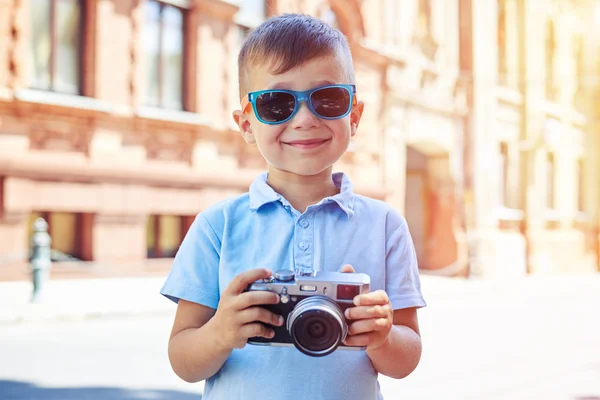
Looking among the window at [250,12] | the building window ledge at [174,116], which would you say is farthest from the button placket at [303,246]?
the window at [250,12]

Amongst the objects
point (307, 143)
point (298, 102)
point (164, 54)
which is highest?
point (164, 54)

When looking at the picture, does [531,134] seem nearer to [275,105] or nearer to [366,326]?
[275,105]

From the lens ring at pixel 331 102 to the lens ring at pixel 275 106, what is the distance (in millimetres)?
61

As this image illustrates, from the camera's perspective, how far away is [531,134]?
878 inches

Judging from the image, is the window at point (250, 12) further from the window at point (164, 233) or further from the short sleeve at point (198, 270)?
the short sleeve at point (198, 270)

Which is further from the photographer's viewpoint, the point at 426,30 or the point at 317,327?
the point at 426,30

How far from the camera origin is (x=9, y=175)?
1085 cm

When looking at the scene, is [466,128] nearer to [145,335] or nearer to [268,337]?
[145,335]

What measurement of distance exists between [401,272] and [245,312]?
49cm

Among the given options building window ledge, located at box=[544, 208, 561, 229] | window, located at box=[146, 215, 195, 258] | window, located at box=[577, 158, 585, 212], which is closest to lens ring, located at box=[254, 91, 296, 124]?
window, located at box=[146, 215, 195, 258]

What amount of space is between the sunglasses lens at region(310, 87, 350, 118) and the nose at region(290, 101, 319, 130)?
0.02m

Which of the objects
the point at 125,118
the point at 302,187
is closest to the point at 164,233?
the point at 125,118

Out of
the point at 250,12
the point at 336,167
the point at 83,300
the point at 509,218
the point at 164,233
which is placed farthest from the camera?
the point at 509,218

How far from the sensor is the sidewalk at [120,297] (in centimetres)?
884
